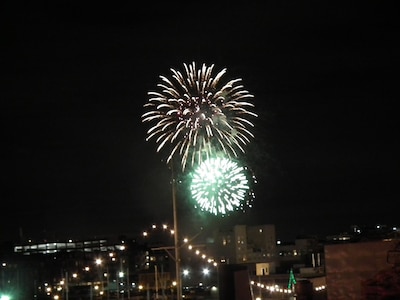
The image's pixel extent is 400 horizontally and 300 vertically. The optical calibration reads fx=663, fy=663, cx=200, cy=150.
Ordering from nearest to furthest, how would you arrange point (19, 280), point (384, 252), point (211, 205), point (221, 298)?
1. point (221, 298)
2. point (384, 252)
3. point (211, 205)
4. point (19, 280)

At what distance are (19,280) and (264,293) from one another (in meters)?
40.0

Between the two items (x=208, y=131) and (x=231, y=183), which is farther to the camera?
(x=231, y=183)

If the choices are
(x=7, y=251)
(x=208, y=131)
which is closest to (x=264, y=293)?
(x=208, y=131)

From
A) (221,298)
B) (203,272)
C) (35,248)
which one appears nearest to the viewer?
(221,298)

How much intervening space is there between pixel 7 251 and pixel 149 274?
35277 millimetres

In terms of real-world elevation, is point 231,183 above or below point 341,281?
above

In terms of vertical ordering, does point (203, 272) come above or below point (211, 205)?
below

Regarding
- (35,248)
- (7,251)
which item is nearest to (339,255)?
(7,251)

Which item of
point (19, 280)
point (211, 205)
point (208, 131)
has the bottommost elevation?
point (19, 280)

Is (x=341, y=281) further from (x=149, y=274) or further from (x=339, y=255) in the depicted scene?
(x=149, y=274)

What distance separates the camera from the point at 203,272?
57.9m

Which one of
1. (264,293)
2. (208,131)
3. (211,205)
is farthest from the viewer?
(264,293)

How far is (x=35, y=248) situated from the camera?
112 m

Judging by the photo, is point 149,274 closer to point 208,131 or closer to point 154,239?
point 154,239
